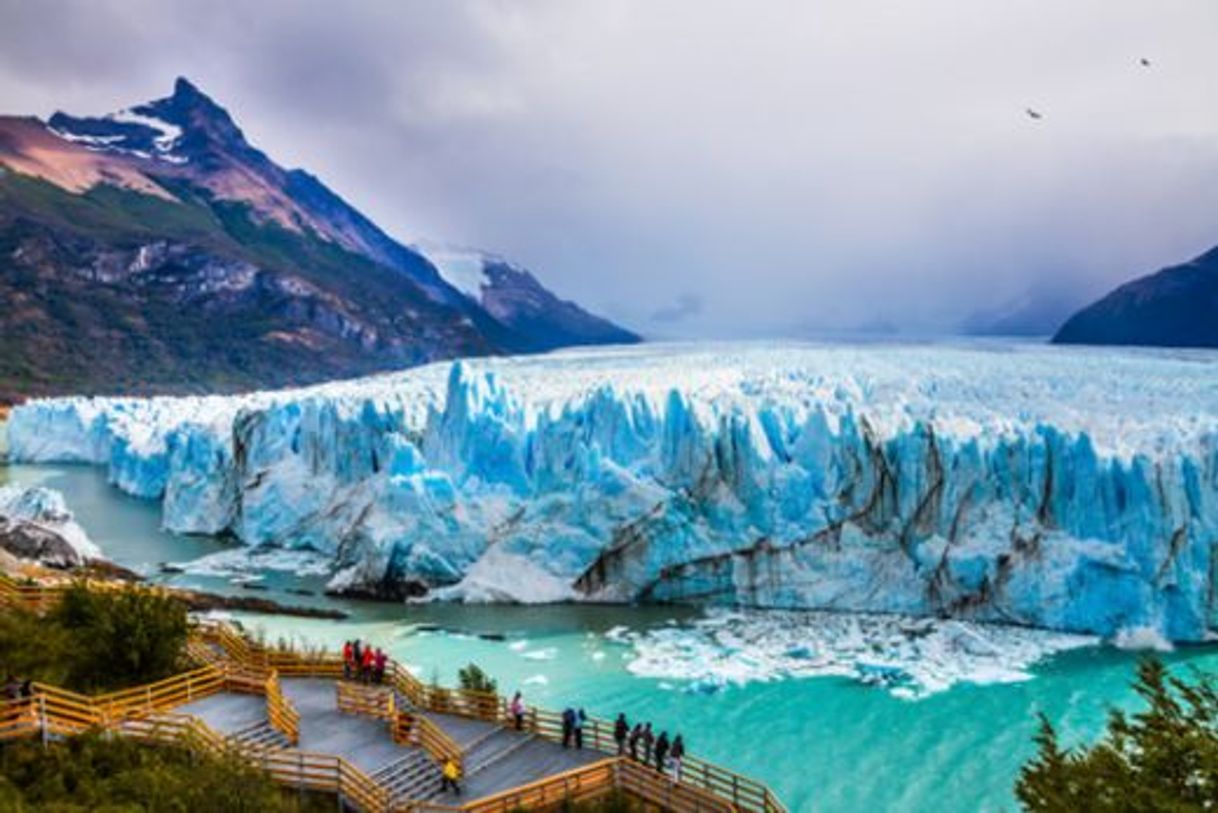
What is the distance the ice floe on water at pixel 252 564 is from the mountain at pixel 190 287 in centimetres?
6125

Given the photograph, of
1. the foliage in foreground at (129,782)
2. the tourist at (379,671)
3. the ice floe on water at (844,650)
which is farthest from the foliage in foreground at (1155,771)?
the ice floe on water at (844,650)

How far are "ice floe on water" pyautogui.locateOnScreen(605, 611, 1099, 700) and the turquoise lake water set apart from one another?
345 mm

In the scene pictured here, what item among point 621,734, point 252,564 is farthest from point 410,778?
point 252,564

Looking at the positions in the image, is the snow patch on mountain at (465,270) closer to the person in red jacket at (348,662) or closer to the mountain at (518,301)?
the mountain at (518,301)

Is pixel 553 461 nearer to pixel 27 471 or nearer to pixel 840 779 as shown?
pixel 840 779

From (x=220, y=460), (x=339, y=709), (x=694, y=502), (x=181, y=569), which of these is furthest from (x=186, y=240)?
(x=339, y=709)

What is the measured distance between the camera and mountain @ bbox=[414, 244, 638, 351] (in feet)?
479

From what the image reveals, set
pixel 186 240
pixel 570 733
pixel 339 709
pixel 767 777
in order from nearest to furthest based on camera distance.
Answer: pixel 570 733 < pixel 339 709 < pixel 767 777 < pixel 186 240

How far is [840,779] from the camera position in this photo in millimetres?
14891

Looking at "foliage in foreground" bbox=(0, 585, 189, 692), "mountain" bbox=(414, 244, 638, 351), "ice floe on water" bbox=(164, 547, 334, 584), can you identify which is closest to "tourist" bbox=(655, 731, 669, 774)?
"foliage in foreground" bbox=(0, 585, 189, 692)

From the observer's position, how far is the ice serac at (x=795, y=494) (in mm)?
21828

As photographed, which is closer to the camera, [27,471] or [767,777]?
[767,777]

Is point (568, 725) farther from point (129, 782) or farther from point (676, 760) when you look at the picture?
point (129, 782)

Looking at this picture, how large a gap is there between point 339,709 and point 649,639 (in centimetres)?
989
